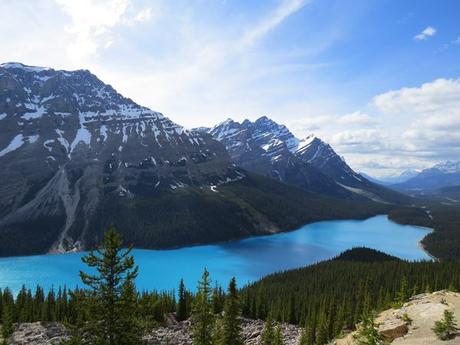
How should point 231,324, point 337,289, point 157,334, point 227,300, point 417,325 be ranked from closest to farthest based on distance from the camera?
1. point 417,325
2. point 231,324
3. point 227,300
4. point 157,334
5. point 337,289

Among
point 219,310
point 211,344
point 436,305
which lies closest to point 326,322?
point 219,310

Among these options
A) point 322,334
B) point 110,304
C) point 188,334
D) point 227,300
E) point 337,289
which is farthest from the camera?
point 337,289

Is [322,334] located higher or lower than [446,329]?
lower

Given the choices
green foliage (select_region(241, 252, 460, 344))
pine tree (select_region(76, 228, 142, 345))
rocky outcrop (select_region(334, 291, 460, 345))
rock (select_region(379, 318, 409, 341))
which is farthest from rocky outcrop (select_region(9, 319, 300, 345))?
pine tree (select_region(76, 228, 142, 345))

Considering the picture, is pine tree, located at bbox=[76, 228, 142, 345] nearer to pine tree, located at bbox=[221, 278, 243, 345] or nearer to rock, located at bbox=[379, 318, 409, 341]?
pine tree, located at bbox=[221, 278, 243, 345]

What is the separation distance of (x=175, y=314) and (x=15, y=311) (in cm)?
3269

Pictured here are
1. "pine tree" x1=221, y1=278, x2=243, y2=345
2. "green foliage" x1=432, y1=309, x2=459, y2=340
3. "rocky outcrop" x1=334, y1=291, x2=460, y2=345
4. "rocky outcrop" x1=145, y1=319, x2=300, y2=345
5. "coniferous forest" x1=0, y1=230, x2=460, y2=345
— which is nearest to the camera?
"coniferous forest" x1=0, y1=230, x2=460, y2=345

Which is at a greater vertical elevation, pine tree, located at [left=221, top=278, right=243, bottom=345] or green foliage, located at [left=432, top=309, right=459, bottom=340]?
green foliage, located at [left=432, top=309, right=459, bottom=340]

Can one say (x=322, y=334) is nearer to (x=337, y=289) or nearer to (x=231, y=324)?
(x=231, y=324)

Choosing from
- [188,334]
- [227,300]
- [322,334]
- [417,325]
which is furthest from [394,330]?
[188,334]

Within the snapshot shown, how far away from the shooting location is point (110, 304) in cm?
2352

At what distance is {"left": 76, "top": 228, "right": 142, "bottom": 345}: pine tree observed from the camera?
914 inches

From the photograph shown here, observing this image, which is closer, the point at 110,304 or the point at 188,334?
the point at 110,304

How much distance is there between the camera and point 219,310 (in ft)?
297
